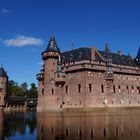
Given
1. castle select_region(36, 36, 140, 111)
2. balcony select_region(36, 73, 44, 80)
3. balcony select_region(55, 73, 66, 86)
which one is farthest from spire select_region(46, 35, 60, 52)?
balcony select_region(36, 73, 44, 80)

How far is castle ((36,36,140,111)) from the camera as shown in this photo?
54.9 m

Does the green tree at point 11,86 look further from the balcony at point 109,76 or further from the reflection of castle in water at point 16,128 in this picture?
the reflection of castle in water at point 16,128

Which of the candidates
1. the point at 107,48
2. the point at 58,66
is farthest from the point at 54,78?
the point at 107,48

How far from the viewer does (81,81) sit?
55.0 m

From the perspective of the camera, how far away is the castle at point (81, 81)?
180ft

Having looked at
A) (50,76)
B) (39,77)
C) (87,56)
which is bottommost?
(50,76)

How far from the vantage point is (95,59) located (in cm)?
5847

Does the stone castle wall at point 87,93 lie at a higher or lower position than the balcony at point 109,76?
lower

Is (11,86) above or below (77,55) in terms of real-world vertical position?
below

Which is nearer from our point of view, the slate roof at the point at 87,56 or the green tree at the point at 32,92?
the slate roof at the point at 87,56

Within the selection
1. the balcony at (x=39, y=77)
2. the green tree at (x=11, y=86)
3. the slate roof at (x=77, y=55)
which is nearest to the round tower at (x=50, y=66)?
the slate roof at (x=77, y=55)

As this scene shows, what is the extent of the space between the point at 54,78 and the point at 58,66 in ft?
9.12

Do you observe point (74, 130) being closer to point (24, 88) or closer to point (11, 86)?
point (11, 86)

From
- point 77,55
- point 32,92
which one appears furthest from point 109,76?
point 32,92
